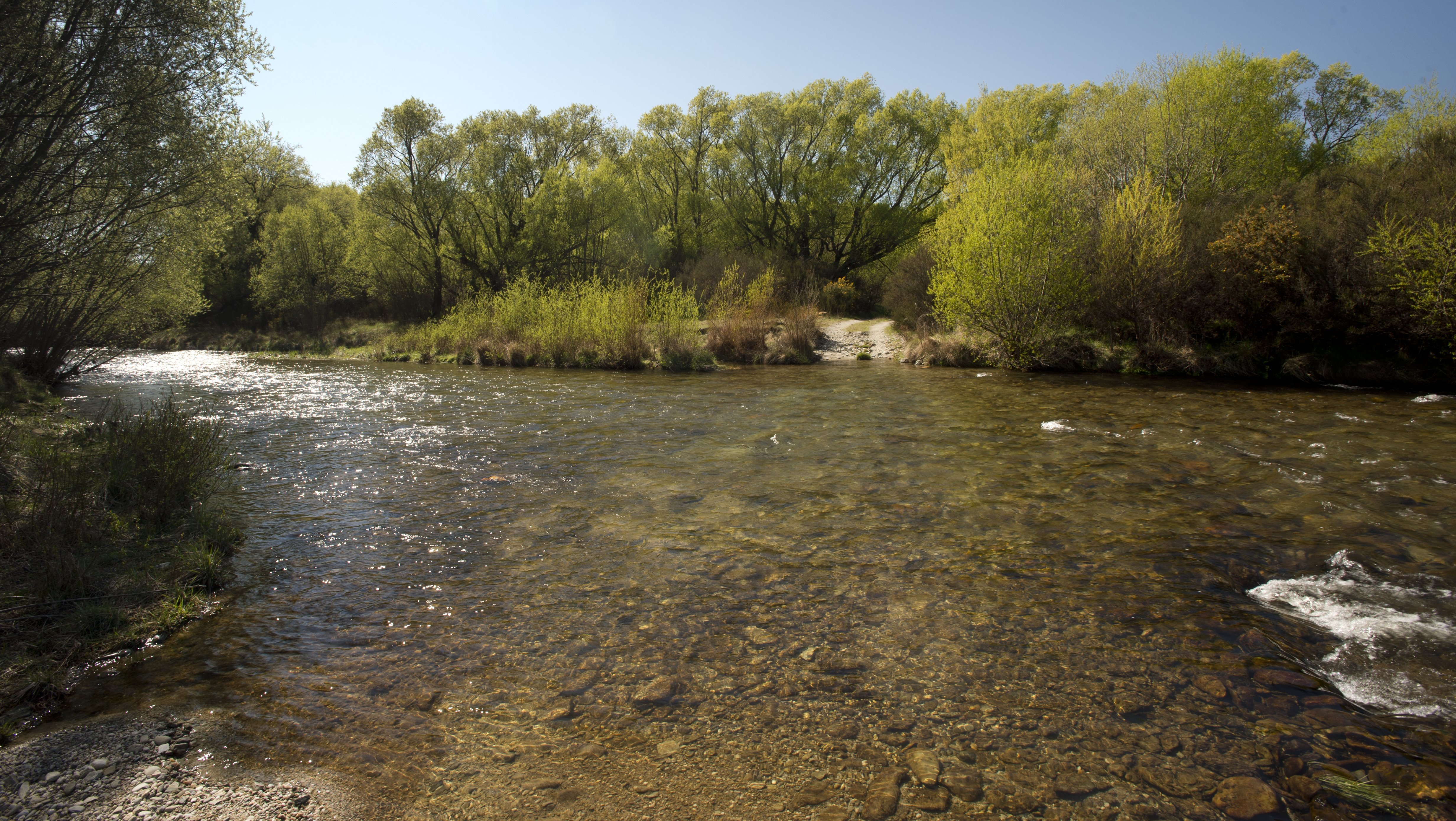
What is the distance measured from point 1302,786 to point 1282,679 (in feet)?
3.53

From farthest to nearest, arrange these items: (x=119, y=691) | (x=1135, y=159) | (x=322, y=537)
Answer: (x=1135, y=159), (x=322, y=537), (x=119, y=691)

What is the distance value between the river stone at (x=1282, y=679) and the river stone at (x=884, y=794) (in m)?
2.38

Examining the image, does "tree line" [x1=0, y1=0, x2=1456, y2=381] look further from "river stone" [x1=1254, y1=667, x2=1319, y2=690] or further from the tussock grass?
"river stone" [x1=1254, y1=667, x2=1319, y2=690]

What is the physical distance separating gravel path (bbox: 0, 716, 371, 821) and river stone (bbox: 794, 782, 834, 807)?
5.98ft

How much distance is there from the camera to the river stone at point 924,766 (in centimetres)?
282

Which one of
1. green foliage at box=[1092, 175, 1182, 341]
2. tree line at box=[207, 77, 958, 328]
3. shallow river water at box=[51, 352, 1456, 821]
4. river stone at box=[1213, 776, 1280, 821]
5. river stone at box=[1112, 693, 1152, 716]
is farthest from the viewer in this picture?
tree line at box=[207, 77, 958, 328]

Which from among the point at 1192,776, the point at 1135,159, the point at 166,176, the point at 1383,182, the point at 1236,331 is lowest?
the point at 1192,776

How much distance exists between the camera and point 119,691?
3.38 m

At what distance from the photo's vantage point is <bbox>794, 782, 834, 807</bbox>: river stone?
2689mm

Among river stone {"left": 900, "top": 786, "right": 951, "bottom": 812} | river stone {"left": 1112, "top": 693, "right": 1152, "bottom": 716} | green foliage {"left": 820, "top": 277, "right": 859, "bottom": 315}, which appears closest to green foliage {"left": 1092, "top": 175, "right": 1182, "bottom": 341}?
green foliage {"left": 820, "top": 277, "right": 859, "bottom": 315}

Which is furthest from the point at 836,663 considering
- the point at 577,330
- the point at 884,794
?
the point at 577,330

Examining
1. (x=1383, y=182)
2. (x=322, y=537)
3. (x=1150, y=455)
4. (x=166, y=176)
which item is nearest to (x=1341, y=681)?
(x=1150, y=455)

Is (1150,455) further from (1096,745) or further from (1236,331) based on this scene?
(1236,331)

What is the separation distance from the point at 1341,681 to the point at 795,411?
952cm
